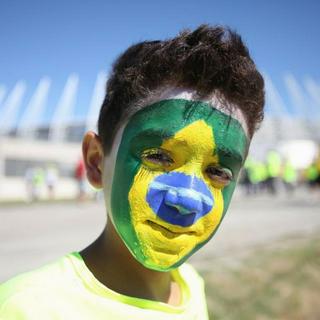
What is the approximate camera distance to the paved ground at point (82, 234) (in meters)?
4.73

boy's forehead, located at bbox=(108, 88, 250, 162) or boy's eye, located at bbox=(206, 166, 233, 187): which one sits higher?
boy's forehead, located at bbox=(108, 88, 250, 162)

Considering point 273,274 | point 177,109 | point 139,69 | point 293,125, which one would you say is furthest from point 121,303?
point 293,125

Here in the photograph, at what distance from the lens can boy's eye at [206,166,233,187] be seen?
1273 millimetres

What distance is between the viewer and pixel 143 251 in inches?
47.4

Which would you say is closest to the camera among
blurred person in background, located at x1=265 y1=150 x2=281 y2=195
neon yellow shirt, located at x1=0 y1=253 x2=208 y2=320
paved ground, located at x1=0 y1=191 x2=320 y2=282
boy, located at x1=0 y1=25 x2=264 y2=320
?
neon yellow shirt, located at x1=0 y1=253 x2=208 y2=320

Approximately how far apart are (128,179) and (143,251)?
221mm

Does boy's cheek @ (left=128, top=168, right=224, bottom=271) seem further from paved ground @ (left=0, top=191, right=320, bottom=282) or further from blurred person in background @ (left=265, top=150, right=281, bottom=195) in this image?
blurred person in background @ (left=265, top=150, right=281, bottom=195)

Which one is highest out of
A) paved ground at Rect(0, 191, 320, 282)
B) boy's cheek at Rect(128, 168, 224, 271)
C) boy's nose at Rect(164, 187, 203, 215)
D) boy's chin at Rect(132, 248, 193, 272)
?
boy's nose at Rect(164, 187, 203, 215)

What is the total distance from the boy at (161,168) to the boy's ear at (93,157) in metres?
0.06

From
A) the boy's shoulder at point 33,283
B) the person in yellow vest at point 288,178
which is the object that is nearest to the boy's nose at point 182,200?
the boy's shoulder at point 33,283

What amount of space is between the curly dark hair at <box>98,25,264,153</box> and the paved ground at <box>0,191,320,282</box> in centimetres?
313

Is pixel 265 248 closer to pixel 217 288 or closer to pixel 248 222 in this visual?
pixel 217 288

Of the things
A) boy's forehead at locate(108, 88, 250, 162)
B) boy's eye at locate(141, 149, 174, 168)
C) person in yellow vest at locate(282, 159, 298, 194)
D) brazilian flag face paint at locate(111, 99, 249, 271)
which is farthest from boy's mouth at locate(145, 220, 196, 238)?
person in yellow vest at locate(282, 159, 298, 194)

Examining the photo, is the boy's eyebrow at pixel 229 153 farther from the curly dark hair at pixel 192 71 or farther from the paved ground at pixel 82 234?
the paved ground at pixel 82 234
